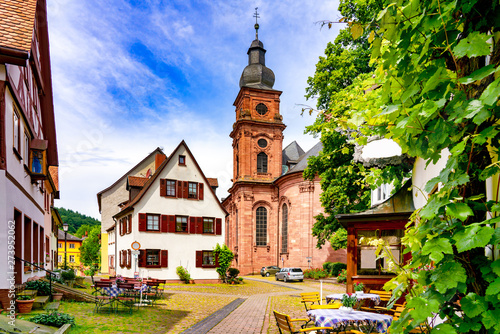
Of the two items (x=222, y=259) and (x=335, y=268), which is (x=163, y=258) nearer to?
(x=222, y=259)

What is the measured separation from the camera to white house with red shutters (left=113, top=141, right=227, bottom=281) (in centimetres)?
2651

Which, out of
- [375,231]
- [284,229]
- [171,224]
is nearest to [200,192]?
[171,224]

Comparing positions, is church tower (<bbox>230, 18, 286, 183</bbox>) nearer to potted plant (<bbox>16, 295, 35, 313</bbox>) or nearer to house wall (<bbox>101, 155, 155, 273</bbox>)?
house wall (<bbox>101, 155, 155, 273</bbox>)

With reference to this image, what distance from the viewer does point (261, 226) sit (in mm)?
46219

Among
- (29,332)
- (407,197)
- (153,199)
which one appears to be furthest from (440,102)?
(153,199)

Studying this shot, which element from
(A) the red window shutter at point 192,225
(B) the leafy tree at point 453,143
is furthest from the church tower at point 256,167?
(B) the leafy tree at point 453,143

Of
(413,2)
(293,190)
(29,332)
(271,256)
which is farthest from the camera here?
(271,256)

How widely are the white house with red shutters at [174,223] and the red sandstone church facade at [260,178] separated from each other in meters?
15.3

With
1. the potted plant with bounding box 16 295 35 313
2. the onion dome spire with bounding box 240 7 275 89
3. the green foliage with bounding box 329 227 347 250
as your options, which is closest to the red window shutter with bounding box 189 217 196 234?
the green foliage with bounding box 329 227 347 250

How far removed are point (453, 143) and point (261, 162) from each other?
45.2 meters

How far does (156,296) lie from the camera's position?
17.0m

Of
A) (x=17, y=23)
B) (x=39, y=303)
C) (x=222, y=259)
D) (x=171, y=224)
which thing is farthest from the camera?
(x=222, y=259)

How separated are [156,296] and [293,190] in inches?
1064

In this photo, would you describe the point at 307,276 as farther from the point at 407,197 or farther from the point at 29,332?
the point at 29,332
